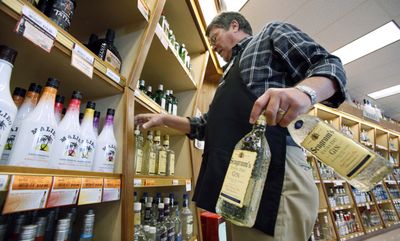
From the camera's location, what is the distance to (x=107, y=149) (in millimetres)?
726

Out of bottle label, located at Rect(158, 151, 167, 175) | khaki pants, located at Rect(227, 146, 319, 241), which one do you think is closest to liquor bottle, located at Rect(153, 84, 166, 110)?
bottle label, located at Rect(158, 151, 167, 175)

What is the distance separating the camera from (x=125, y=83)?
0.82 meters

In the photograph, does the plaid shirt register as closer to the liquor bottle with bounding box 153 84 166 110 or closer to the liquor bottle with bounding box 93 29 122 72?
the liquor bottle with bounding box 93 29 122 72

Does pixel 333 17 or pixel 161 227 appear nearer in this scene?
pixel 161 227

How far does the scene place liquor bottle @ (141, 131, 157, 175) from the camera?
3.82 ft

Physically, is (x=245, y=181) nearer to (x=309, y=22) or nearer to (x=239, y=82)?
(x=239, y=82)

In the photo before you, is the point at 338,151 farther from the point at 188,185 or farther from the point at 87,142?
the point at 188,185

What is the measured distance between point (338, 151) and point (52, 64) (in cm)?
89

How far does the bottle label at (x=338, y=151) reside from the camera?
50cm

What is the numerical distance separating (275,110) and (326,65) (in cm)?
30

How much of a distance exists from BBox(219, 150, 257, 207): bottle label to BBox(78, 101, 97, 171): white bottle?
1.47 ft

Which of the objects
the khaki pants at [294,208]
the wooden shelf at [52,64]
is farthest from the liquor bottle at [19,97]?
the khaki pants at [294,208]

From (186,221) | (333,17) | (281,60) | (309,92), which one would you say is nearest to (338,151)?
(309,92)

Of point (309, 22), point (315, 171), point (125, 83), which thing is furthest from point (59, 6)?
point (315, 171)
